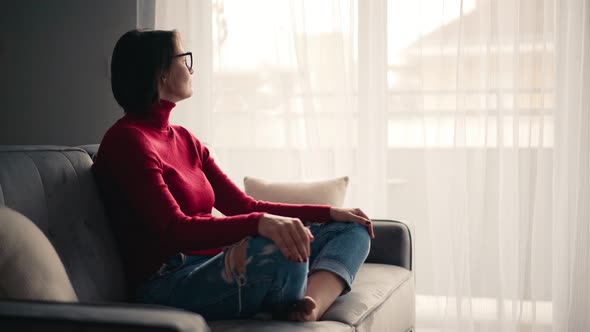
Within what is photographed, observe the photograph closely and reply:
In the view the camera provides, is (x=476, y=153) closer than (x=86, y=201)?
No

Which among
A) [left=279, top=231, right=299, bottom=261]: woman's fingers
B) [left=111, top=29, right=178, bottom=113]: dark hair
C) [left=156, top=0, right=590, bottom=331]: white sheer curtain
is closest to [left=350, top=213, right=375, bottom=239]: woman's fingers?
[left=279, top=231, right=299, bottom=261]: woman's fingers

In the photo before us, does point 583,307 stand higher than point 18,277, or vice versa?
point 18,277

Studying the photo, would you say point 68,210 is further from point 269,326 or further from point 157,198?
point 269,326

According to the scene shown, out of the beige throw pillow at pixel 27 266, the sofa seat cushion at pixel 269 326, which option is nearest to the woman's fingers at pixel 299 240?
the sofa seat cushion at pixel 269 326

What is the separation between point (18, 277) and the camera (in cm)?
109

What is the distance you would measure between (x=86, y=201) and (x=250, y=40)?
5.97 ft

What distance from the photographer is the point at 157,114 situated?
6.17ft

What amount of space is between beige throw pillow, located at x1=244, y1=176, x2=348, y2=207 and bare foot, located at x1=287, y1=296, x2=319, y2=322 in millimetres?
1032

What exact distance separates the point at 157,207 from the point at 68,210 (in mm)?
225

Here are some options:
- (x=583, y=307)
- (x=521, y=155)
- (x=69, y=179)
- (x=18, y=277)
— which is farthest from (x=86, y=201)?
(x=583, y=307)

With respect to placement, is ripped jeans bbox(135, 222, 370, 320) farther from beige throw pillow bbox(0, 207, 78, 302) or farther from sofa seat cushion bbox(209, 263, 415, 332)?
beige throw pillow bbox(0, 207, 78, 302)

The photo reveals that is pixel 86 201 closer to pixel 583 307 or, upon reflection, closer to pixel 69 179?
pixel 69 179

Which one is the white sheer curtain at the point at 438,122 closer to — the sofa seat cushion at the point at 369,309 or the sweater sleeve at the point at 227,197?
the sofa seat cushion at the point at 369,309

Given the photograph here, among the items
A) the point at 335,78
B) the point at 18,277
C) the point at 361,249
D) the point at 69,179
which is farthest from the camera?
the point at 335,78
